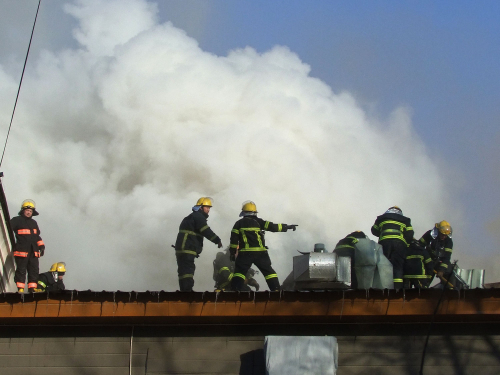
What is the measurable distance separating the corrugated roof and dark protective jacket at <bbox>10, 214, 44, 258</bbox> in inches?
131

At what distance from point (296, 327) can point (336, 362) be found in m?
0.59

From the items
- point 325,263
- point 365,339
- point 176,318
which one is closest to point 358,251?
point 325,263

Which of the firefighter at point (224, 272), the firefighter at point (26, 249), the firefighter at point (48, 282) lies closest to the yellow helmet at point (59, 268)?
the firefighter at point (48, 282)

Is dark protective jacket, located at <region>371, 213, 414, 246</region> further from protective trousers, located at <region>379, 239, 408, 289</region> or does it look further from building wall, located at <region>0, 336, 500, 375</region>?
building wall, located at <region>0, 336, 500, 375</region>

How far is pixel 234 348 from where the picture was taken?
7.61 metres

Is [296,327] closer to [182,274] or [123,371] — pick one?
[123,371]

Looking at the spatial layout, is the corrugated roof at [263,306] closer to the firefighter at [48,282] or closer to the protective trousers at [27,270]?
the protective trousers at [27,270]

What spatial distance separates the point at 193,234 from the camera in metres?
10.7

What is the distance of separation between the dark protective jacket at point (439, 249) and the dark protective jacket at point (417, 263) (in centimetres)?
74

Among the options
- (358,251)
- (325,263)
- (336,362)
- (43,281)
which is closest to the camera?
(336,362)

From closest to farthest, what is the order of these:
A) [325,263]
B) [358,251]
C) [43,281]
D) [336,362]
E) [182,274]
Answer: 1. [336,362]
2. [325,263]
3. [358,251]
4. [182,274]
5. [43,281]

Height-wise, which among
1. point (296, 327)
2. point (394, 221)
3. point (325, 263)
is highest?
point (394, 221)

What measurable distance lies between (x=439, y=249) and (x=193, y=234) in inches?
150

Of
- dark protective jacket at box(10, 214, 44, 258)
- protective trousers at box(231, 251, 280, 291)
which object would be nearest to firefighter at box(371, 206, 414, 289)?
protective trousers at box(231, 251, 280, 291)
